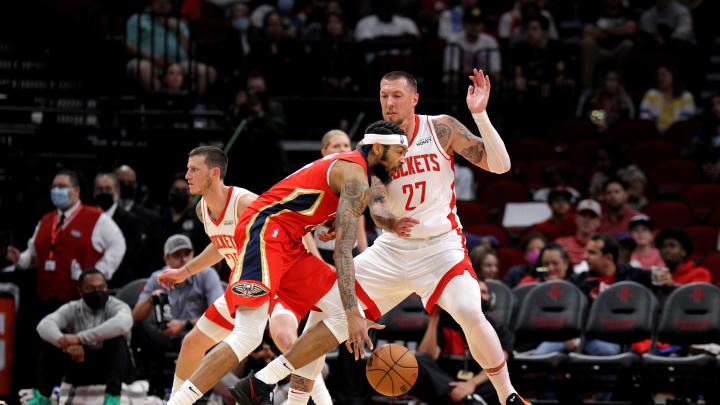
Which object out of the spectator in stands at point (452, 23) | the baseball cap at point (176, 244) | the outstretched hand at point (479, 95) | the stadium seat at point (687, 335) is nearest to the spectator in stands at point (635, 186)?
the stadium seat at point (687, 335)

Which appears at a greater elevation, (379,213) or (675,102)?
(675,102)

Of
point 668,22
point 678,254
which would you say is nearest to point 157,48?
point 678,254

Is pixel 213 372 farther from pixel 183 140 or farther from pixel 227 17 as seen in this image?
pixel 227 17

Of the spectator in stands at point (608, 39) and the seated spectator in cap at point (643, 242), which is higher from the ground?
the spectator in stands at point (608, 39)

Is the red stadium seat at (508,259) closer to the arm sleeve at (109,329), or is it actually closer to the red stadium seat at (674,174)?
the red stadium seat at (674,174)

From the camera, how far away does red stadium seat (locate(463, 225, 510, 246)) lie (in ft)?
40.8

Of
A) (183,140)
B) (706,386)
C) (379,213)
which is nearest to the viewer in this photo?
(379,213)

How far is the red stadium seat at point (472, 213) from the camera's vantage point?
12.8 meters

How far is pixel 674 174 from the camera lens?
44.6 feet

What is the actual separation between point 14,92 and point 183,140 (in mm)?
2210

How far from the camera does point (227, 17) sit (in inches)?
673

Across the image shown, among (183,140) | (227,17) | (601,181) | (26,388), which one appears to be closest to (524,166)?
(601,181)

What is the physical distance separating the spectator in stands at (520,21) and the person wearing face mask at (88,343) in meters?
8.27

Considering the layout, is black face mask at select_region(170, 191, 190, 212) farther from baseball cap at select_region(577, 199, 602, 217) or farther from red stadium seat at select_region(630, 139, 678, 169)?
red stadium seat at select_region(630, 139, 678, 169)
